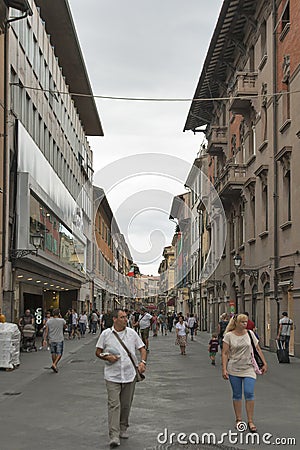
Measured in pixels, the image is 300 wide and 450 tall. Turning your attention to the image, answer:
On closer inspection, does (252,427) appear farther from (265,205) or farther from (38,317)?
(38,317)

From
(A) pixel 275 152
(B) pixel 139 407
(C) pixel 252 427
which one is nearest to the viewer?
(C) pixel 252 427

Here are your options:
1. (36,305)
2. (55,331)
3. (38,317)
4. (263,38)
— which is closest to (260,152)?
(263,38)

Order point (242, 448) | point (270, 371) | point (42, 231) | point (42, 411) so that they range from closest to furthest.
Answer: point (242, 448)
point (42, 411)
point (270, 371)
point (42, 231)

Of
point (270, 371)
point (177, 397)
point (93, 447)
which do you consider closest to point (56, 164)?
point (270, 371)

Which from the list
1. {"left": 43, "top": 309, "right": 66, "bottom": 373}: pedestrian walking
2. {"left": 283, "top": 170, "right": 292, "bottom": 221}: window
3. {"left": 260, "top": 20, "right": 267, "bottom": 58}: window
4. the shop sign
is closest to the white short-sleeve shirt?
{"left": 43, "top": 309, "right": 66, "bottom": 373}: pedestrian walking

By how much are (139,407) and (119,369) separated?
3397 millimetres

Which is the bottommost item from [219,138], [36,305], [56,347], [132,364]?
[56,347]

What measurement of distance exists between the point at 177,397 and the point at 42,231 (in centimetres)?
1694

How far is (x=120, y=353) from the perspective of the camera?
9883 mm

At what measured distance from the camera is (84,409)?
12680 mm

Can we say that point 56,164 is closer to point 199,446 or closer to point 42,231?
point 42,231

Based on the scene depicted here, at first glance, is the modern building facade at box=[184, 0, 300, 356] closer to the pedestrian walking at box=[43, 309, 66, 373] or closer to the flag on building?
the pedestrian walking at box=[43, 309, 66, 373]

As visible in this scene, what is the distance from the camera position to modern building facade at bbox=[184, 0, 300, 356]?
26719 mm

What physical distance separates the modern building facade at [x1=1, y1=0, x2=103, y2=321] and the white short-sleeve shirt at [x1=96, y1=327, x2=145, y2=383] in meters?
14.8
